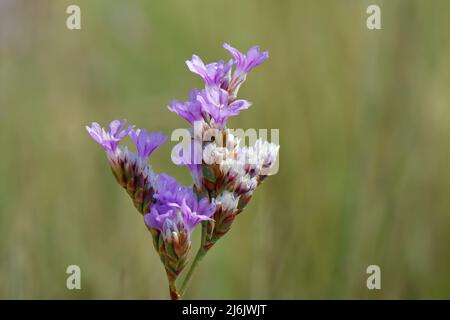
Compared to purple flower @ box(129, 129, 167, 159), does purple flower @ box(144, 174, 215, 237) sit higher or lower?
lower

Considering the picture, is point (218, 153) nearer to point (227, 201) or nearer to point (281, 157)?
point (227, 201)

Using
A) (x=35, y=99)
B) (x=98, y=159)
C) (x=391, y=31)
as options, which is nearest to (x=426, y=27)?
(x=391, y=31)

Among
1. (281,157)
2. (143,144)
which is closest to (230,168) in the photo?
(143,144)

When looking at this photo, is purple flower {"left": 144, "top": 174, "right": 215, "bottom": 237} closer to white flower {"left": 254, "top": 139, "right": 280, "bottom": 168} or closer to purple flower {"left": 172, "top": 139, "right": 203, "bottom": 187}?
purple flower {"left": 172, "top": 139, "right": 203, "bottom": 187}

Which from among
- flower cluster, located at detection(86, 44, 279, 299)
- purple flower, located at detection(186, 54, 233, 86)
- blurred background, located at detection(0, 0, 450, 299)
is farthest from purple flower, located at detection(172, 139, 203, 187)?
blurred background, located at detection(0, 0, 450, 299)

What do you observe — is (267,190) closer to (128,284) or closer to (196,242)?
(196,242)

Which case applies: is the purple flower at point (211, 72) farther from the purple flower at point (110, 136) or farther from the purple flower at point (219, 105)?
the purple flower at point (110, 136)
